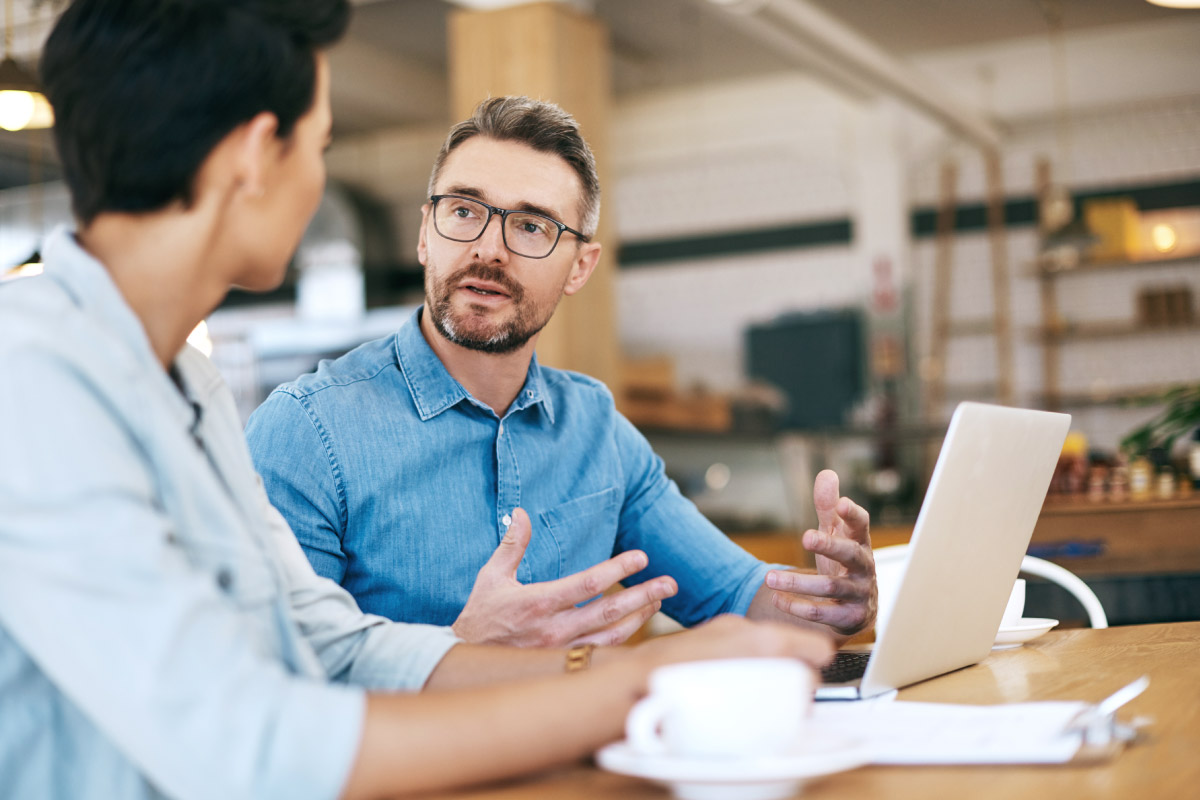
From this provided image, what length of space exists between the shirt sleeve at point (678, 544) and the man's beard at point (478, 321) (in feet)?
0.88

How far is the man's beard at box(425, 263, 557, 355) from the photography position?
1.64m

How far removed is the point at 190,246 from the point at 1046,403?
26.2ft

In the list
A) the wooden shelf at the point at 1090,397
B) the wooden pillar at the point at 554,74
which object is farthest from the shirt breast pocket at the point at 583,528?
the wooden shelf at the point at 1090,397

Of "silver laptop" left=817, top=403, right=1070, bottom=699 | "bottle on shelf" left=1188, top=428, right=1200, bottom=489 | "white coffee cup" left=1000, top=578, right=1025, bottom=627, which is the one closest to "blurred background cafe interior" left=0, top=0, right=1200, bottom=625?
"bottle on shelf" left=1188, top=428, right=1200, bottom=489

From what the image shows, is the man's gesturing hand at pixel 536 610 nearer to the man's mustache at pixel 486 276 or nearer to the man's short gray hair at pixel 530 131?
the man's mustache at pixel 486 276

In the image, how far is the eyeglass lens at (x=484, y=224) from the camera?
5.54 feet

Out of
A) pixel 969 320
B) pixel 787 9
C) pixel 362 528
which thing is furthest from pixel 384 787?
pixel 969 320

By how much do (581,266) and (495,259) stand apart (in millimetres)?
285

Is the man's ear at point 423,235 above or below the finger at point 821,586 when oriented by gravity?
above

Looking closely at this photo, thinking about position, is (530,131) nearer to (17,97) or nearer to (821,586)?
(821,586)

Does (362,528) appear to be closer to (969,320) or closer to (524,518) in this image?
(524,518)

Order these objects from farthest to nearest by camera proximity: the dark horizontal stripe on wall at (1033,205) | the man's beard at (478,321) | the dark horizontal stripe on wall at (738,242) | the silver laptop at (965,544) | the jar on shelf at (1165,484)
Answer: the dark horizontal stripe on wall at (738,242) < the dark horizontal stripe on wall at (1033,205) < the jar on shelf at (1165,484) < the man's beard at (478,321) < the silver laptop at (965,544)

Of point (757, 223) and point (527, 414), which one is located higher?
point (757, 223)

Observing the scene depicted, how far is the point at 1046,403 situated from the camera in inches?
318
